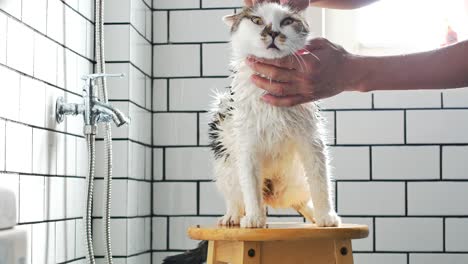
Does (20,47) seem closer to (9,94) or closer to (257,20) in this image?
(9,94)

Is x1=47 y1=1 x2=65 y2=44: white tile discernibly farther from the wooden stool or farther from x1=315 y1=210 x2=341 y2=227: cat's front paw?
x1=315 y1=210 x2=341 y2=227: cat's front paw

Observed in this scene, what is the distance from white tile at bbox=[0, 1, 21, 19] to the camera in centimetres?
124

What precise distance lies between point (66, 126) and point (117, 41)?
0.35 metres

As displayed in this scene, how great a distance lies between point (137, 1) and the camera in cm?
194

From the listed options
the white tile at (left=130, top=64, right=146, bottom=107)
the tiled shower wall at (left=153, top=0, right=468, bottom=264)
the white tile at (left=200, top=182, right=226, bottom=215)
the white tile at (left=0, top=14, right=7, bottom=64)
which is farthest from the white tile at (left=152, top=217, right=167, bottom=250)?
the white tile at (left=0, top=14, right=7, bottom=64)

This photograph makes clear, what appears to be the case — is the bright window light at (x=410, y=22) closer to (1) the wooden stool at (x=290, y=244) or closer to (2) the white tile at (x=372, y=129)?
(2) the white tile at (x=372, y=129)

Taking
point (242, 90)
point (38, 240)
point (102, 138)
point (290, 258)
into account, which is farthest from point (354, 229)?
point (102, 138)

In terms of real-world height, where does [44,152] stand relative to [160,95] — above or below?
below

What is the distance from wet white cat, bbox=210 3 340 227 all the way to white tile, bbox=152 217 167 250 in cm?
59

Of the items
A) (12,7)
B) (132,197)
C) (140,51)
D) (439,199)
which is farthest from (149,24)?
(439,199)

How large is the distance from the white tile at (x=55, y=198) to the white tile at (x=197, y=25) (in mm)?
651

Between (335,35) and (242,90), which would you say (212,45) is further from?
(242,90)

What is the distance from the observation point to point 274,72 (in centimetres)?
132

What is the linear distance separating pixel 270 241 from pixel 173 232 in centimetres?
75
